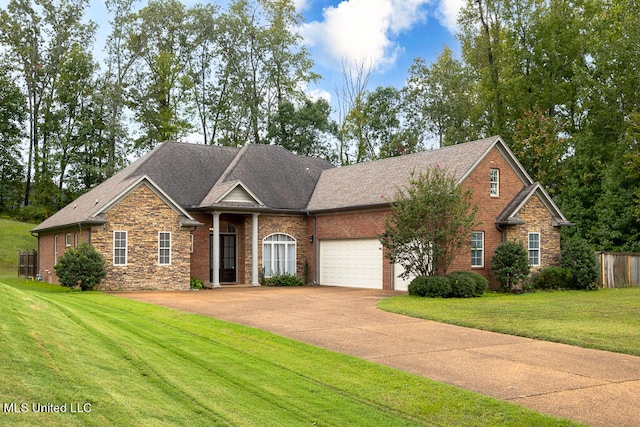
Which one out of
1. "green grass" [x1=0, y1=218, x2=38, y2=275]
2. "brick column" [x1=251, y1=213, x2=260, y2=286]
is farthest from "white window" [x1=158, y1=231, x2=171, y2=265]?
"green grass" [x1=0, y1=218, x2=38, y2=275]

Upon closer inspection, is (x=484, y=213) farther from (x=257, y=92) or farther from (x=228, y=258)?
(x=257, y=92)

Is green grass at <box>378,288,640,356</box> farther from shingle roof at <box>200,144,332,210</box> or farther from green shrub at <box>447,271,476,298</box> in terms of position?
shingle roof at <box>200,144,332,210</box>

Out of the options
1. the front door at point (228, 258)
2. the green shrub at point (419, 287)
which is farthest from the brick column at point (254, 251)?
the green shrub at point (419, 287)

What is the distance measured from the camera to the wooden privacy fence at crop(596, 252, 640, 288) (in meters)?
28.5

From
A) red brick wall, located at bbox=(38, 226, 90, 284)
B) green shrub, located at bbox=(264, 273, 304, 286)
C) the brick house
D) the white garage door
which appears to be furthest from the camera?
green shrub, located at bbox=(264, 273, 304, 286)

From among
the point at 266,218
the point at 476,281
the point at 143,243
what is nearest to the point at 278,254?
the point at 266,218

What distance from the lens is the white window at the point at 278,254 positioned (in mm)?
29938

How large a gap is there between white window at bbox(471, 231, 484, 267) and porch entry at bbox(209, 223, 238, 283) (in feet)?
36.8

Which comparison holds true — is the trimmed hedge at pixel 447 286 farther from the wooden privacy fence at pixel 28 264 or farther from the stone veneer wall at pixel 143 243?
the wooden privacy fence at pixel 28 264

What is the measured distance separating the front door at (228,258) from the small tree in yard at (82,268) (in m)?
→ 7.28

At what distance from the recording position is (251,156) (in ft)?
109

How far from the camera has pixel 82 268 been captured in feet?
74.7

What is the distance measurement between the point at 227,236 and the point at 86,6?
111 feet

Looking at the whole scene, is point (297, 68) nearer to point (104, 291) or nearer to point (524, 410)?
point (104, 291)
